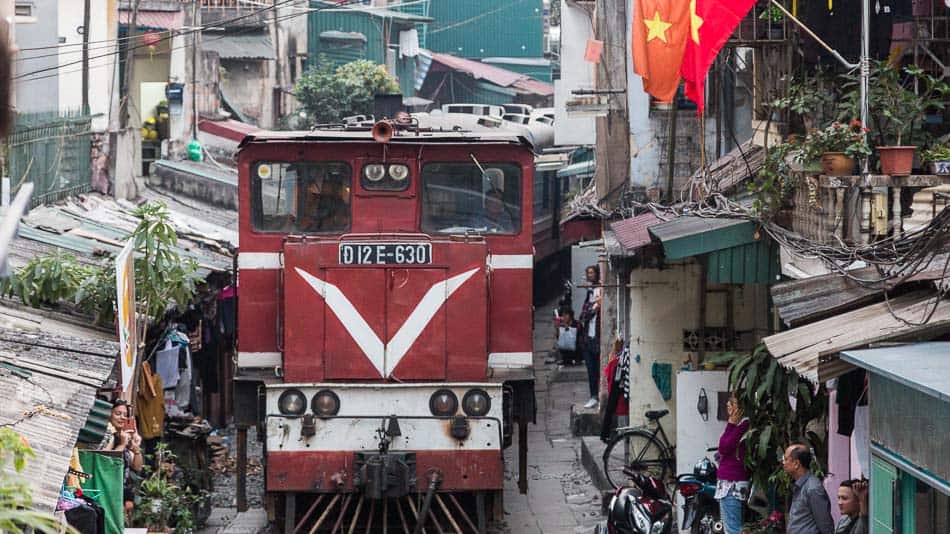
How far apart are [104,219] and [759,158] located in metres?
7.60

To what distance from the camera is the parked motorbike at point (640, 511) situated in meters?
10.2

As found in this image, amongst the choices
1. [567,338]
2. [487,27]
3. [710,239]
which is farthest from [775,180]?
[487,27]

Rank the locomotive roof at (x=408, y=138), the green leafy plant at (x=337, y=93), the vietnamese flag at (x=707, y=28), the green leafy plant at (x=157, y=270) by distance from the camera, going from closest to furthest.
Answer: the vietnamese flag at (x=707, y=28)
the locomotive roof at (x=408, y=138)
the green leafy plant at (x=157, y=270)
the green leafy plant at (x=337, y=93)

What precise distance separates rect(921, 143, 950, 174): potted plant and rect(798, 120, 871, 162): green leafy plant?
1.23ft

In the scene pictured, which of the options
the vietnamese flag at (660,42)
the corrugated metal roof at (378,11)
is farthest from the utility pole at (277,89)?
the vietnamese flag at (660,42)

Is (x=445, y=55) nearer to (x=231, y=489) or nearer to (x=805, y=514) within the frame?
(x=231, y=489)

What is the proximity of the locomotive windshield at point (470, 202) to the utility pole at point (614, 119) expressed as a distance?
20.4 ft

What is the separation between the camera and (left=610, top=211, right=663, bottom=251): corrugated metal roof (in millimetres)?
12688

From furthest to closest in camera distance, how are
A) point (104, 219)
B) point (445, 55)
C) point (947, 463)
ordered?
point (445, 55) → point (104, 219) → point (947, 463)

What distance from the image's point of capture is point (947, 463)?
645 cm

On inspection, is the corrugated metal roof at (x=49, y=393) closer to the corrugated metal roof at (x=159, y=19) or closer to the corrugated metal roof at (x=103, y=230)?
the corrugated metal roof at (x=103, y=230)

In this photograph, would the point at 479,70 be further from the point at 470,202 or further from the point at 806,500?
the point at 806,500

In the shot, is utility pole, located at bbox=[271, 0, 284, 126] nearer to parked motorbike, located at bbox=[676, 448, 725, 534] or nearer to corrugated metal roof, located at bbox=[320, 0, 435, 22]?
corrugated metal roof, located at bbox=[320, 0, 435, 22]

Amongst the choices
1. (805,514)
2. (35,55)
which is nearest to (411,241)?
(805,514)
